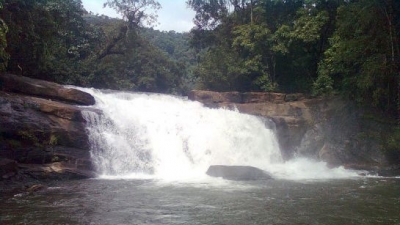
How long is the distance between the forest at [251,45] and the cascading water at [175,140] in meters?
3.84

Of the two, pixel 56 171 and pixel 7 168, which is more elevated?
pixel 7 168

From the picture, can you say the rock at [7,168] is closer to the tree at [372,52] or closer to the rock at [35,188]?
the rock at [35,188]

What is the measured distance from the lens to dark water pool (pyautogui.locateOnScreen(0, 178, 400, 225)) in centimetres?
788

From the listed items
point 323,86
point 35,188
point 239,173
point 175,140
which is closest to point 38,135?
Answer: point 35,188

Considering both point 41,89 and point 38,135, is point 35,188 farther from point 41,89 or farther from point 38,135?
point 41,89

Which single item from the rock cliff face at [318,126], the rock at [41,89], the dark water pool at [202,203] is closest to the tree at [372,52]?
the rock cliff face at [318,126]

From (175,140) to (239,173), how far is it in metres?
4.16

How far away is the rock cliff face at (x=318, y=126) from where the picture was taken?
17969 millimetres

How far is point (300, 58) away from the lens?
2439cm

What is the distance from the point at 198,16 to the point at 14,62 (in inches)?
664

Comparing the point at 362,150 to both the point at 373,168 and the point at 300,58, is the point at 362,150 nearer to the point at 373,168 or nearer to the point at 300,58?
the point at 373,168

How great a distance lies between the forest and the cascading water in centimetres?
384

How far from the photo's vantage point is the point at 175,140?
16.8 m

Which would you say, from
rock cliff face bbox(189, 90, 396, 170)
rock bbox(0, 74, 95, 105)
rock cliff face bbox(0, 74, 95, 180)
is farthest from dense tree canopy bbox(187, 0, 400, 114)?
rock cliff face bbox(0, 74, 95, 180)
